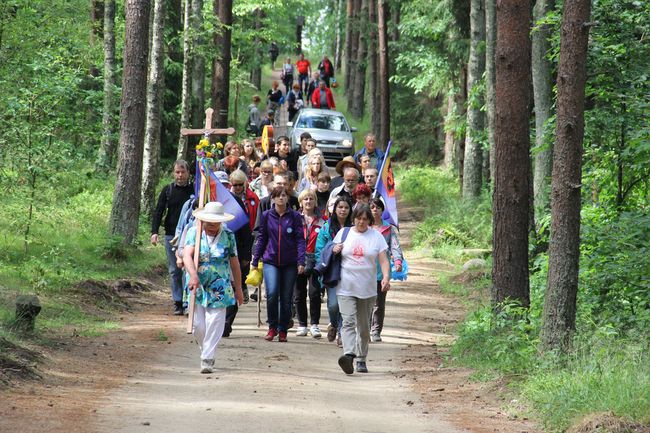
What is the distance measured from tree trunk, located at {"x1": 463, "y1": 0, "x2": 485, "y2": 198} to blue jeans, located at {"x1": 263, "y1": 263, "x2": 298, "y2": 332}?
13.2 m

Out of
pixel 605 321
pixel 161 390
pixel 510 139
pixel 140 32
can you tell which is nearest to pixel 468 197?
pixel 140 32

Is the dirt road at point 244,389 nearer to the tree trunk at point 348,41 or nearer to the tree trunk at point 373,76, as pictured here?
the tree trunk at point 373,76

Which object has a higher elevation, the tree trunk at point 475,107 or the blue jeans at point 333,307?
the tree trunk at point 475,107

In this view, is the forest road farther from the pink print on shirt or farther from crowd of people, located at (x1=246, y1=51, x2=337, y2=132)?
crowd of people, located at (x1=246, y1=51, x2=337, y2=132)

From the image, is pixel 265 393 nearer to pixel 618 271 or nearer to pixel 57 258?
pixel 618 271

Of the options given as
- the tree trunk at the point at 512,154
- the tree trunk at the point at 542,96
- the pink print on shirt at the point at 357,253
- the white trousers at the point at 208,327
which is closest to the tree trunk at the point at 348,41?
the tree trunk at the point at 542,96

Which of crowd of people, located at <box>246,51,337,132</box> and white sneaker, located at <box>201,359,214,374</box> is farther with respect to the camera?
crowd of people, located at <box>246,51,337,132</box>

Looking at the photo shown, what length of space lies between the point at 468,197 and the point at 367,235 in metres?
16.7

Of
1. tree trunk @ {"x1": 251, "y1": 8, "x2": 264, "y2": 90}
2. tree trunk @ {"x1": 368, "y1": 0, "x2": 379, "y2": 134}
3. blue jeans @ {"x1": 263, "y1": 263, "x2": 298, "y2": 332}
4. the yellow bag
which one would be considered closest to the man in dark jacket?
the yellow bag

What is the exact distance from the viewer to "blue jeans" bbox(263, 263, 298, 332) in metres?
14.1

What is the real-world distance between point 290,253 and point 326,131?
22.4 m

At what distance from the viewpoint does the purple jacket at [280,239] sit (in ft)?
46.2

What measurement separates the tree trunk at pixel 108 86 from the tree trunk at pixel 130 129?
24.5 ft

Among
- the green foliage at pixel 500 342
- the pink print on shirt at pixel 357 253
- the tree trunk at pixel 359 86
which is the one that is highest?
the tree trunk at pixel 359 86
